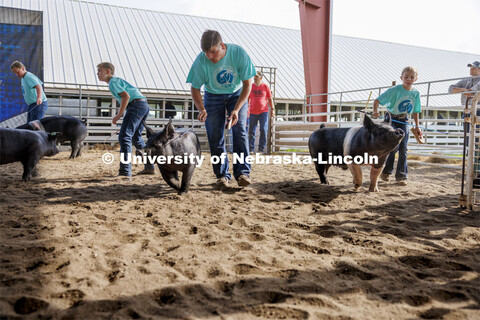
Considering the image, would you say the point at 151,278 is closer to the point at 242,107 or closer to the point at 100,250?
the point at 100,250

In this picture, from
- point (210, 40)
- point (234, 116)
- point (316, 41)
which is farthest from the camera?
point (316, 41)

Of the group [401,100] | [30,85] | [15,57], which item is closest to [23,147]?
[30,85]

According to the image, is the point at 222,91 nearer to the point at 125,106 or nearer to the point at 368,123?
the point at 125,106

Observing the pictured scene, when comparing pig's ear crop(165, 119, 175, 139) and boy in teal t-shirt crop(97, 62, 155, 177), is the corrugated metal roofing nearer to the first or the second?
boy in teal t-shirt crop(97, 62, 155, 177)

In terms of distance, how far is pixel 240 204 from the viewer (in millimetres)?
3410

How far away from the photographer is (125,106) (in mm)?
4613

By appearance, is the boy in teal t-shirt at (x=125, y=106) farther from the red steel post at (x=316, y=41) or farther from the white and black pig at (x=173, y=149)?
the red steel post at (x=316, y=41)

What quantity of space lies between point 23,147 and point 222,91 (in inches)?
99.3

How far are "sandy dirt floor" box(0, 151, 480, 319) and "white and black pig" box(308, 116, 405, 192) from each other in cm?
37

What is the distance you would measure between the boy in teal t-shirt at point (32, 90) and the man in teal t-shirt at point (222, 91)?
12.2ft

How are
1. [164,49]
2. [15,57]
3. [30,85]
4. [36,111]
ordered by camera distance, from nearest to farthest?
[30,85]
[36,111]
[15,57]
[164,49]

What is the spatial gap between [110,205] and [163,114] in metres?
10.6

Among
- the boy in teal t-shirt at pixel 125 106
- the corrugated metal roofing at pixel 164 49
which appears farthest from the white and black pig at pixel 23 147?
the corrugated metal roofing at pixel 164 49

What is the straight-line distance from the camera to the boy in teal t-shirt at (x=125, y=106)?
457cm
